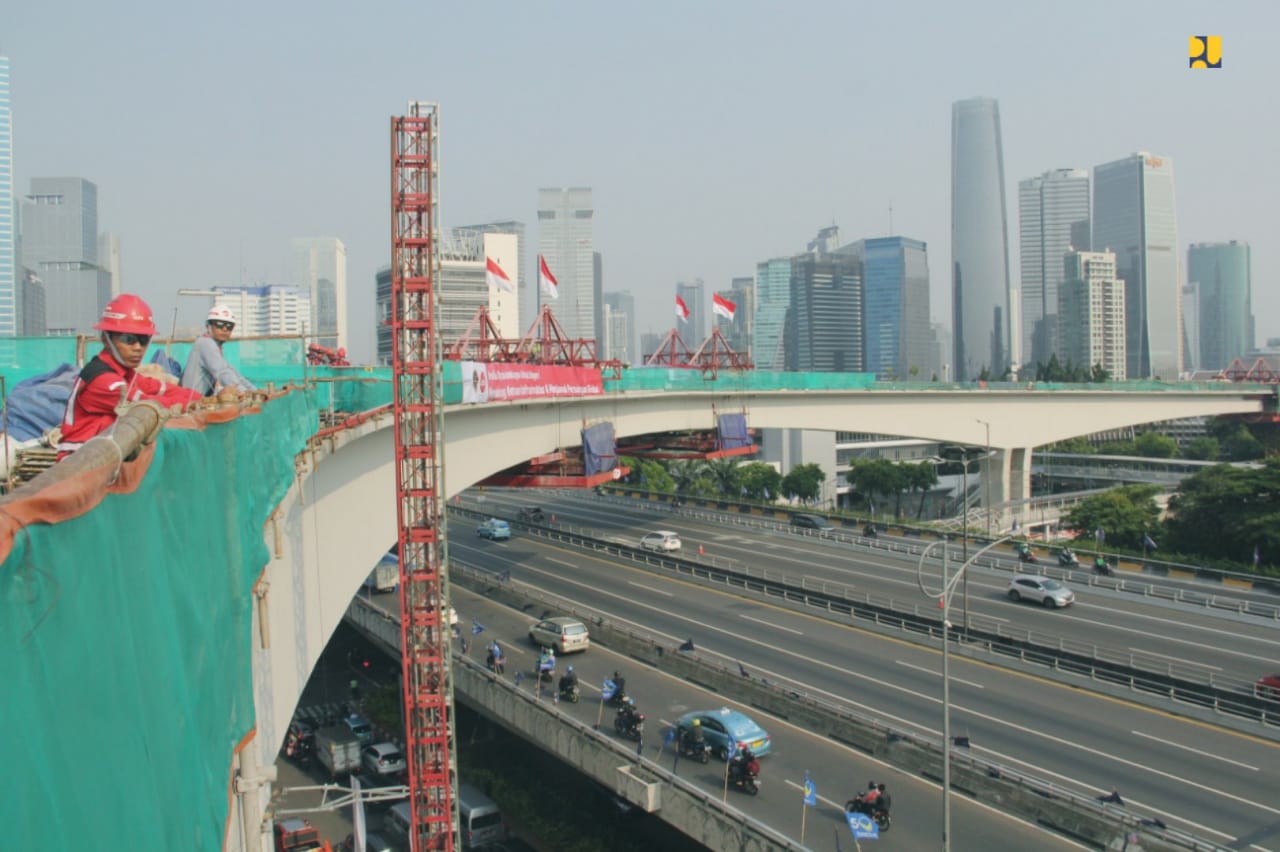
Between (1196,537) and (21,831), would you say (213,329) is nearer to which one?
(21,831)

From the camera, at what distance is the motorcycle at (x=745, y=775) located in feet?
60.2

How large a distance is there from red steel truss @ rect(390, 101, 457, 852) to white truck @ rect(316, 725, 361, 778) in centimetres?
635

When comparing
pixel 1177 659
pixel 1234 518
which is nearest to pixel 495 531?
pixel 1177 659

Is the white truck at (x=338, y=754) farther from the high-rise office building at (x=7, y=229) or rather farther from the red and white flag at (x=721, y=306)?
the red and white flag at (x=721, y=306)

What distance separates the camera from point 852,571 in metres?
38.6

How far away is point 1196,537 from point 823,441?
4020cm

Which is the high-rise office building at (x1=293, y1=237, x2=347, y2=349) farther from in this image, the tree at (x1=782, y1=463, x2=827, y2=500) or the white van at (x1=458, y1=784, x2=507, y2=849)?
the white van at (x1=458, y1=784, x2=507, y2=849)

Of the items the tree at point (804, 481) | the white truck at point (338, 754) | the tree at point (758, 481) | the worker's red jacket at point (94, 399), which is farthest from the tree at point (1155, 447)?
the worker's red jacket at point (94, 399)

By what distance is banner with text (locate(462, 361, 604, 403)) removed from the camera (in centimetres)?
2280

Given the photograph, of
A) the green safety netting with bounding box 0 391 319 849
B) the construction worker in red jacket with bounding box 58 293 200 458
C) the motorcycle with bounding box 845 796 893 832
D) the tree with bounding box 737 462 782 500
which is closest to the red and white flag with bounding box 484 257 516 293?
the motorcycle with bounding box 845 796 893 832

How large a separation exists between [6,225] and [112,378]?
249ft

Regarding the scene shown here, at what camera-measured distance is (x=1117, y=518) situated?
4744 cm

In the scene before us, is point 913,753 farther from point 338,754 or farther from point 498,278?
point 498,278

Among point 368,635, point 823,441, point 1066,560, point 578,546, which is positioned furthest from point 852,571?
point 823,441
